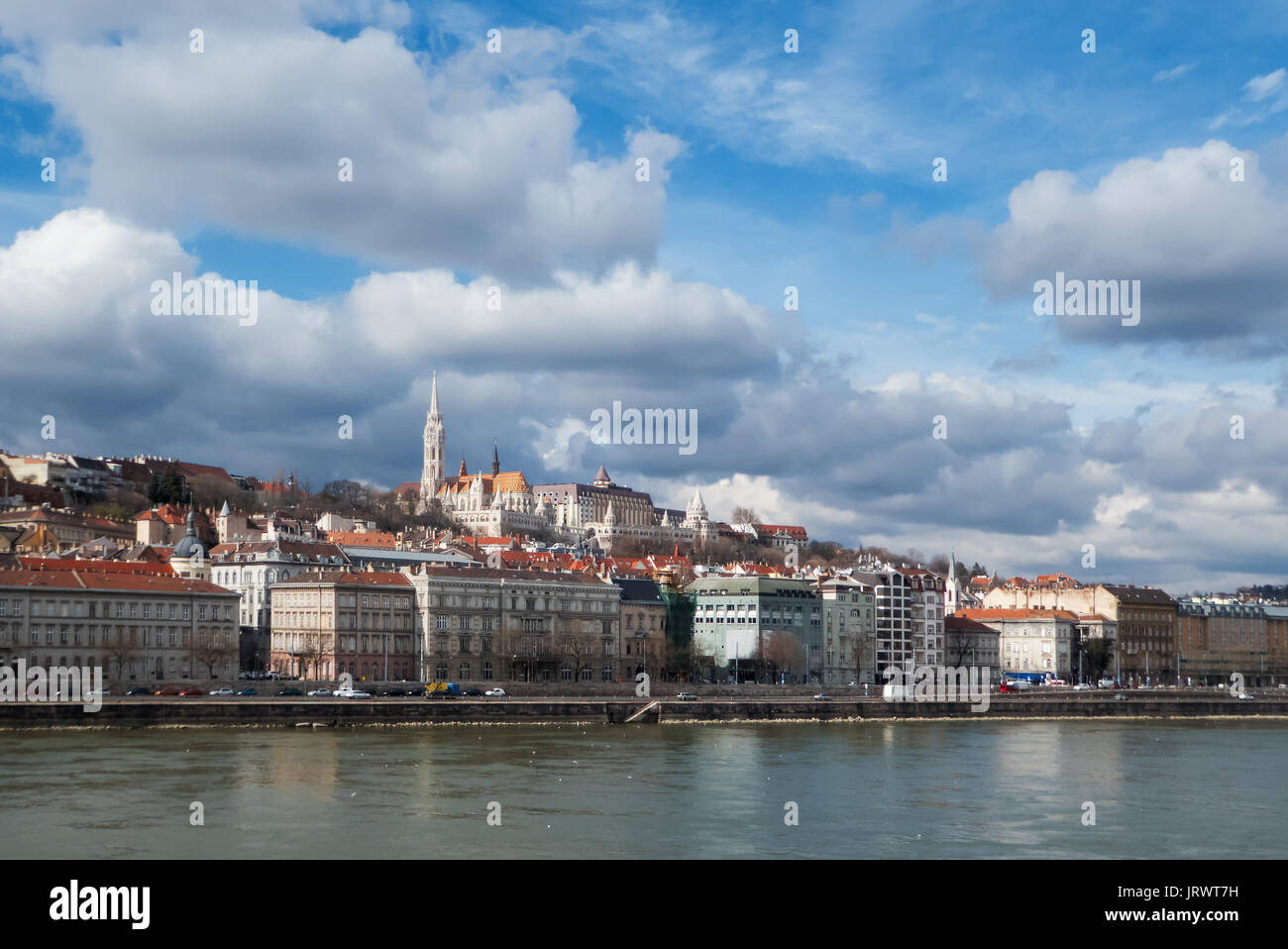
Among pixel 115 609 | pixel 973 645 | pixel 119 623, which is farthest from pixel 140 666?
pixel 973 645

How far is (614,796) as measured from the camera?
36.2 meters

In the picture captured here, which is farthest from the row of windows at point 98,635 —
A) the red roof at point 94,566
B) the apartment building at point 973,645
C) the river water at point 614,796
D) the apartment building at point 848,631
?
the apartment building at point 973,645

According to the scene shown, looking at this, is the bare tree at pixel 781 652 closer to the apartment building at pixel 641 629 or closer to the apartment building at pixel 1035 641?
the apartment building at pixel 641 629

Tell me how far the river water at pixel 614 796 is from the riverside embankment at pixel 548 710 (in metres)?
2.03

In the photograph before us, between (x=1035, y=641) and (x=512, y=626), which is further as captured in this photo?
(x=1035, y=641)

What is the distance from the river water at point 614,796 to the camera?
29.2 m

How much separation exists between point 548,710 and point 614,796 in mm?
30926
